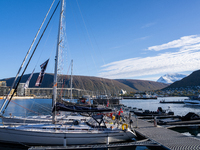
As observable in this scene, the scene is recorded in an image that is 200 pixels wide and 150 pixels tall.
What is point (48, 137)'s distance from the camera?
16.2 metres

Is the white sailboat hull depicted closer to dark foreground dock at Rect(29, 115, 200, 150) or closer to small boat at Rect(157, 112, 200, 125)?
dark foreground dock at Rect(29, 115, 200, 150)

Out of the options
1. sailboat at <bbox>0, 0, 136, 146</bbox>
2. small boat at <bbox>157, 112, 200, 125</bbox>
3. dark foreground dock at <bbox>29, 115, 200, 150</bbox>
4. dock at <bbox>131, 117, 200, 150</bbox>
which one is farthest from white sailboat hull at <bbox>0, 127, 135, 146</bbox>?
small boat at <bbox>157, 112, 200, 125</bbox>

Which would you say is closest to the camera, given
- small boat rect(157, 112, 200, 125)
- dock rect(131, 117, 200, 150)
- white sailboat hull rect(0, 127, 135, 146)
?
dock rect(131, 117, 200, 150)

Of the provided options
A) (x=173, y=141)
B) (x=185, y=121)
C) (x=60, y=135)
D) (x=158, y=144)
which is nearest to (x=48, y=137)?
(x=60, y=135)

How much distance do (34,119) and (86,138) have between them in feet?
36.1

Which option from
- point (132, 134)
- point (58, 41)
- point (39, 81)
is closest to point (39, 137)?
point (39, 81)

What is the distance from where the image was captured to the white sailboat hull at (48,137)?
53.1 ft

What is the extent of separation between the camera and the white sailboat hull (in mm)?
16188

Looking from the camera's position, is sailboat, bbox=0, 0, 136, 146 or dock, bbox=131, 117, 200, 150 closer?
dock, bbox=131, 117, 200, 150

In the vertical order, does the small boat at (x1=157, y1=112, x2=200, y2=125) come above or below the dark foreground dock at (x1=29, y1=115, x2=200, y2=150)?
below

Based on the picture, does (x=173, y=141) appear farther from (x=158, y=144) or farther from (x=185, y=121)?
(x=185, y=121)

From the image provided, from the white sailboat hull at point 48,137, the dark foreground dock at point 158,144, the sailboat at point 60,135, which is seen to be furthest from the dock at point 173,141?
the white sailboat hull at point 48,137

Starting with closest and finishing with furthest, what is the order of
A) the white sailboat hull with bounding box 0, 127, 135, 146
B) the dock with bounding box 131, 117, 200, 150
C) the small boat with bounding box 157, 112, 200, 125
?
1. the dock with bounding box 131, 117, 200, 150
2. the white sailboat hull with bounding box 0, 127, 135, 146
3. the small boat with bounding box 157, 112, 200, 125

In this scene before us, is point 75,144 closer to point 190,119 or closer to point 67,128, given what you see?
point 67,128
